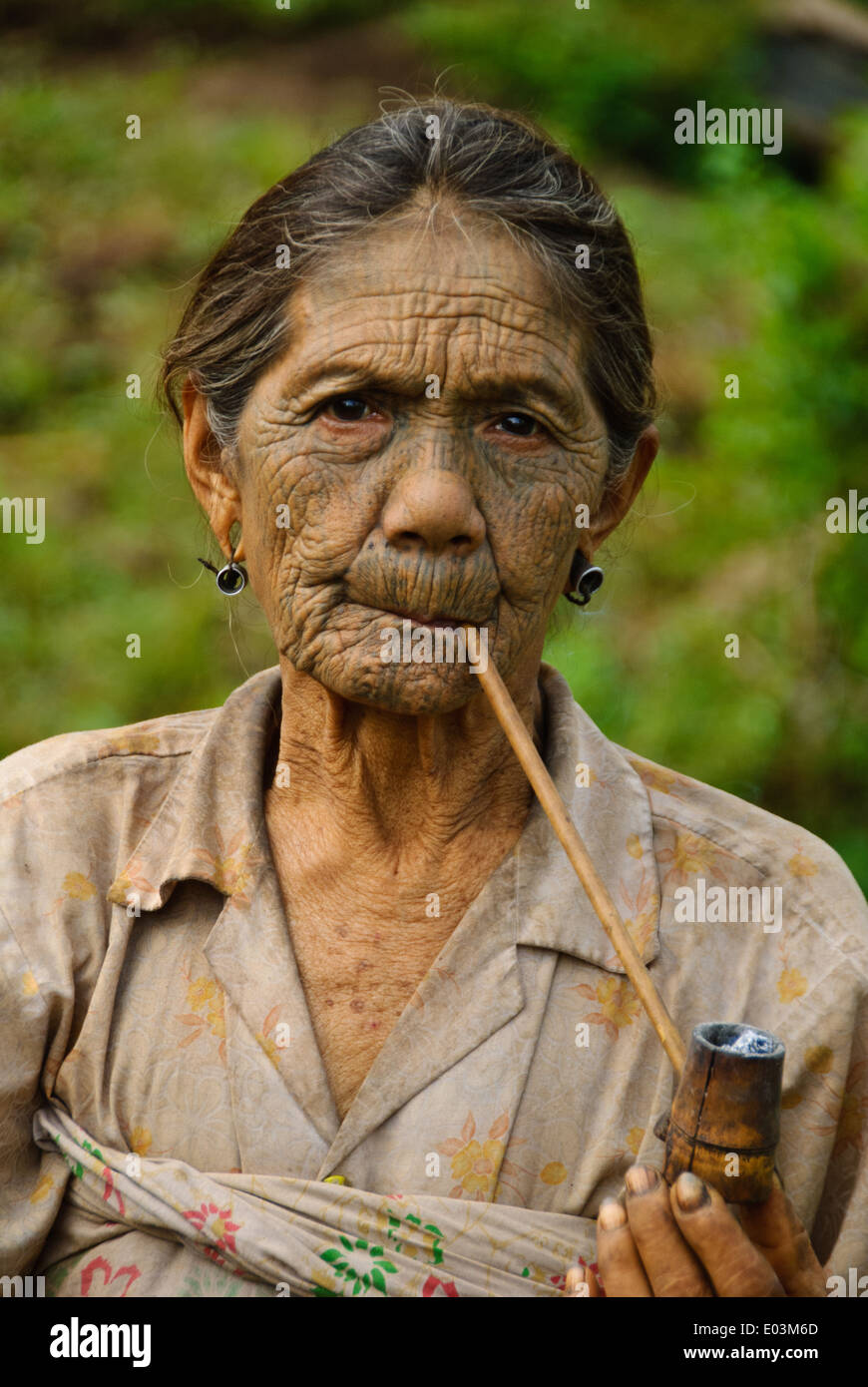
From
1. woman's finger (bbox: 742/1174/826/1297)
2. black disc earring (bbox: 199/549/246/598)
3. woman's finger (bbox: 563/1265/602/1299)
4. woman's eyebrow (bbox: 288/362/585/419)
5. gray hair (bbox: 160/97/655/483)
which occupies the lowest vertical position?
woman's finger (bbox: 563/1265/602/1299)

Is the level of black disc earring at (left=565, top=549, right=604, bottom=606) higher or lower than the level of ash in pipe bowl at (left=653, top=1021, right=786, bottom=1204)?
higher

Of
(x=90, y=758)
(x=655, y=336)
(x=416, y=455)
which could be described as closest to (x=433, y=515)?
(x=416, y=455)

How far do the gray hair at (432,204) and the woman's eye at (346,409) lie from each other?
15 cm

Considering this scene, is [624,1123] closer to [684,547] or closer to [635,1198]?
[635,1198]

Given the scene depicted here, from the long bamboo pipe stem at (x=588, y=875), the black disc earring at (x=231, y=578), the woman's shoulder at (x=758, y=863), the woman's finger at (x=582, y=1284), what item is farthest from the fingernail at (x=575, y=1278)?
the black disc earring at (x=231, y=578)

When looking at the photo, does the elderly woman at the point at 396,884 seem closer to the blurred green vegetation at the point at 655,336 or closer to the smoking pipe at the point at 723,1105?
the smoking pipe at the point at 723,1105

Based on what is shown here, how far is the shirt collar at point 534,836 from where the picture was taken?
2662 millimetres

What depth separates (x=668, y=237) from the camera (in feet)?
24.6

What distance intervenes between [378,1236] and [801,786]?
3.97m

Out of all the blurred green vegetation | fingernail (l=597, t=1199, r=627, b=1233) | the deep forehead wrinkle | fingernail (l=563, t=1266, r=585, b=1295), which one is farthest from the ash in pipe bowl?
the blurred green vegetation

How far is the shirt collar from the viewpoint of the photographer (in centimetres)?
266

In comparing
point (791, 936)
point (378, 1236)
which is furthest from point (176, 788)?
point (791, 936)

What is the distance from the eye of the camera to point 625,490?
293 centimetres

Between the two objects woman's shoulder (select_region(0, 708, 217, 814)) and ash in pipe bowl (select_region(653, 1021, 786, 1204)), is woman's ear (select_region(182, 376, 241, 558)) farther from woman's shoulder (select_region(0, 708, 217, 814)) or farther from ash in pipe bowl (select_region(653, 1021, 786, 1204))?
ash in pipe bowl (select_region(653, 1021, 786, 1204))
